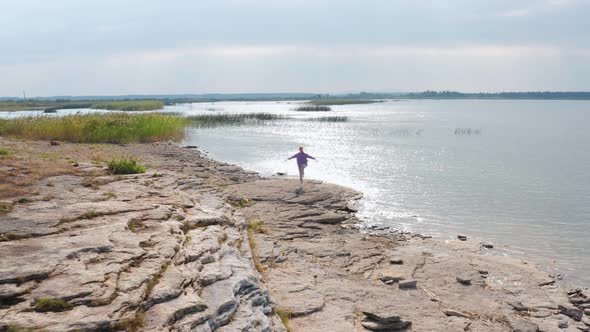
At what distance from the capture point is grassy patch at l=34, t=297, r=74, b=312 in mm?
5500

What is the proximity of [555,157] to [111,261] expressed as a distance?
35.5 m

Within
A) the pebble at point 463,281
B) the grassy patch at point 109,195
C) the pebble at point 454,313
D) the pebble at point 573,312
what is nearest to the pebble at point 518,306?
the pebble at point 573,312

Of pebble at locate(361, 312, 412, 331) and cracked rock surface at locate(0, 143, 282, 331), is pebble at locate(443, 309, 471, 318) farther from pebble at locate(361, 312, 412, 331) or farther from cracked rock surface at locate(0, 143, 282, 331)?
cracked rock surface at locate(0, 143, 282, 331)

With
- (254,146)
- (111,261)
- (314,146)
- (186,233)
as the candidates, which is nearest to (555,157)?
(314,146)

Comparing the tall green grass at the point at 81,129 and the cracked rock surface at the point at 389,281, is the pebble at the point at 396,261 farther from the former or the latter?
the tall green grass at the point at 81,129

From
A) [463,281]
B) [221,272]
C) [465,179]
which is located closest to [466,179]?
[465,179]

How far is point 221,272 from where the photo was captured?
7668 mm

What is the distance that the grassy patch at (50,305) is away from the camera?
550 centimetres

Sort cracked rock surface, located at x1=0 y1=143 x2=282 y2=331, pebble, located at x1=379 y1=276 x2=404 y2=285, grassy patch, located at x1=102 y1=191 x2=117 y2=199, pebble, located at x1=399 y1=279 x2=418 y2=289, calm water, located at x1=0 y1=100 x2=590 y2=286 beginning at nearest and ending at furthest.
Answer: cracked rock surface, located at x1=0 y1=143 x2=282 y2=331 → pebble, located at x1=399 y1=279 x2=418 y2=289 → pebble, located at x1=379 y1=276 x2=404 y2=285 → grassy patch, located at x1=102 y1=191 x2=117 y2=199 → calm water, located at x1=0 y1=100 x2=590 y2=286

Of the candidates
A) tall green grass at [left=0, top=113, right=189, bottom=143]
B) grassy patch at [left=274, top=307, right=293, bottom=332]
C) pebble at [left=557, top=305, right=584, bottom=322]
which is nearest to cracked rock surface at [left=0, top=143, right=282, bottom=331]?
grassy patch at [left=274, top=307, right=293, bottom=332]

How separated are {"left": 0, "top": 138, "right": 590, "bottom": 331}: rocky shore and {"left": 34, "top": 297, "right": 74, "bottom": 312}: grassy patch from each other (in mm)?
20

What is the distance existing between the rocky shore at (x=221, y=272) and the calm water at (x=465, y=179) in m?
2.43

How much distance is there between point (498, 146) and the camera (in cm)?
4097

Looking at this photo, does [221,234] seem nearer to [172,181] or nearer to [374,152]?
[172,181]
